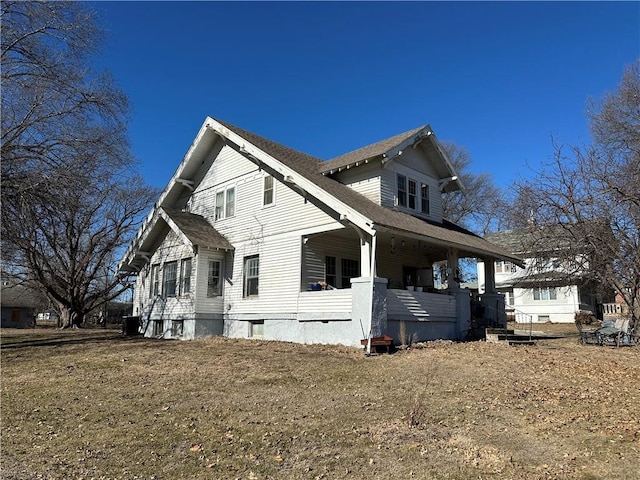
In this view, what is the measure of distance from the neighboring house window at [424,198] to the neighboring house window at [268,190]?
6.00 m

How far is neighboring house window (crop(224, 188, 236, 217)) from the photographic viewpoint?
1992 centimetres

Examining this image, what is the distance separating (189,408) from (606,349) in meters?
13.5

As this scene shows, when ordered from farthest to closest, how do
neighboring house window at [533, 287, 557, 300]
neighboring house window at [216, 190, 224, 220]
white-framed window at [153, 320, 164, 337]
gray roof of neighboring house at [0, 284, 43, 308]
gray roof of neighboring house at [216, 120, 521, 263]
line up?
1. gray roof of neighboring house at [0, 284, 43, 308]
2. neighboring house window at [533, 287, 557, 300]
3. neighboring house window at [216, 190, 224, 220]
4. white-framed window at [153, 320, 164, 337]
5. gray roof of neighboring house at [216, 120, 521, 263]

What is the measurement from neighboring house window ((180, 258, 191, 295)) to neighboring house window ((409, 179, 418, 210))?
912cm

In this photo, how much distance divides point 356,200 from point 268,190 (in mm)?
4127

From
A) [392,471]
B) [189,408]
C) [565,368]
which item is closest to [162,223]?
[189,408]

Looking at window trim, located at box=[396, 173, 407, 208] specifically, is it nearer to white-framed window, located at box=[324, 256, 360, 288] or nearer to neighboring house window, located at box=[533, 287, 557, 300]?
white-framed window, located at box=[324, 256, 360, 288]

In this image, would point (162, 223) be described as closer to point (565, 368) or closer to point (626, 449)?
point (565, 368)

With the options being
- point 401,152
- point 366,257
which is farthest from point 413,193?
point 366,257

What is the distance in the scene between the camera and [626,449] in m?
5.60

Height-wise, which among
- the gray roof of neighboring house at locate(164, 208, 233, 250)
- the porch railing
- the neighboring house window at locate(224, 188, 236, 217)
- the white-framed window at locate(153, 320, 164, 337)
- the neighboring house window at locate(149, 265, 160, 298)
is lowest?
the white-framed window at locate(153, 320, 164, 337)

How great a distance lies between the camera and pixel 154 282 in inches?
840

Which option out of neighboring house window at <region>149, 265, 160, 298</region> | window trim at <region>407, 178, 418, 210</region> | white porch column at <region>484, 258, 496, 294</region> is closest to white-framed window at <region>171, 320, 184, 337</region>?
neighboring house window at <region>149, 265, 160, 298</region>

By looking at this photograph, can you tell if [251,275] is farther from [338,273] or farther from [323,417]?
[323,417]
